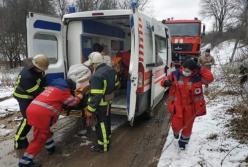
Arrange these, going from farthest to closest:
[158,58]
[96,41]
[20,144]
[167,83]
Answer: [96,41]
[158,58]
[20,144]
[167,83]

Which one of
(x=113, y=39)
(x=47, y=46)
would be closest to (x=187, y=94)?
(x=47, y=46)

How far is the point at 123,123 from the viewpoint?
7.44 meters

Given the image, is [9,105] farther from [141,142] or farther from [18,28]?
[18,28]

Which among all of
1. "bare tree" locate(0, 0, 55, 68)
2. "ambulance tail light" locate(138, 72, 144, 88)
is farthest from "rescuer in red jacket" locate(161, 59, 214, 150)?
"bare tree" locate(0, 0, 55, 68)

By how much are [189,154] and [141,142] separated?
1114 millimetres

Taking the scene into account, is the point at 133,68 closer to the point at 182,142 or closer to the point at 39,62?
the point at 182,142

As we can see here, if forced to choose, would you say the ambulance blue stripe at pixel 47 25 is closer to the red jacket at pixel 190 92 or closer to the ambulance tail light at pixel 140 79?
the ambulance tail light at pixel 140 79

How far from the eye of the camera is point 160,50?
8383 mm

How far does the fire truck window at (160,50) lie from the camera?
7.75 metres

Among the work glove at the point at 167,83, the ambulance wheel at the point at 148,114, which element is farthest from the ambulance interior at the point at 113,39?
the work glove at the point at 167,83

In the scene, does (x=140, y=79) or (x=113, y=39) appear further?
(x=113, y=39)

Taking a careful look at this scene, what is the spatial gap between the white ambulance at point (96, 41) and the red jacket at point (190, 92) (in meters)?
0.85

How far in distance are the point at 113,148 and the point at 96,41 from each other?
325cm

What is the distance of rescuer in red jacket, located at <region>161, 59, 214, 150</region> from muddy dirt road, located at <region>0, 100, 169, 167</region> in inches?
27.5
